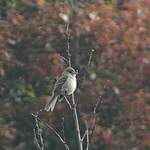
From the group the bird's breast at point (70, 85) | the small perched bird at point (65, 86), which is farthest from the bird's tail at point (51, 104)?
the bird's breast at point (70, 85)

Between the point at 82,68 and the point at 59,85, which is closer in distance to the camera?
the point at 59,85

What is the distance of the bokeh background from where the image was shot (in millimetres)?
10445

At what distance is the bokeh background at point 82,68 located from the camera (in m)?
10.4

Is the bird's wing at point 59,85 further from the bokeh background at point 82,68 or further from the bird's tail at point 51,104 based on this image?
the bokeh background at point 82,68

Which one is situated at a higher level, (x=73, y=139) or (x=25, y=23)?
(x=25, y=23)

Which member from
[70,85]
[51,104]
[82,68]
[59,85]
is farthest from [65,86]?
[82,68]

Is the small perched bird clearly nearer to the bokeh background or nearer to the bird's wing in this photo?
the bird's wing

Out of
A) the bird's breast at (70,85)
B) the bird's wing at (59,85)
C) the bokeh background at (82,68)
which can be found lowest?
the bokeh background at (82,68)

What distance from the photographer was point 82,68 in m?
10.6

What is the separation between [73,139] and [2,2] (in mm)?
2125

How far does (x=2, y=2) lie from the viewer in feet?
37.2

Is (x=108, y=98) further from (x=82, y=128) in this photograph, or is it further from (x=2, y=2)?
(x=2, y=2)

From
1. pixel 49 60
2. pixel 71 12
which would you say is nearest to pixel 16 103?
pixel 49 60

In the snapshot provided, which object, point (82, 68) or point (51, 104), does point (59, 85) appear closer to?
point (51, 104)
